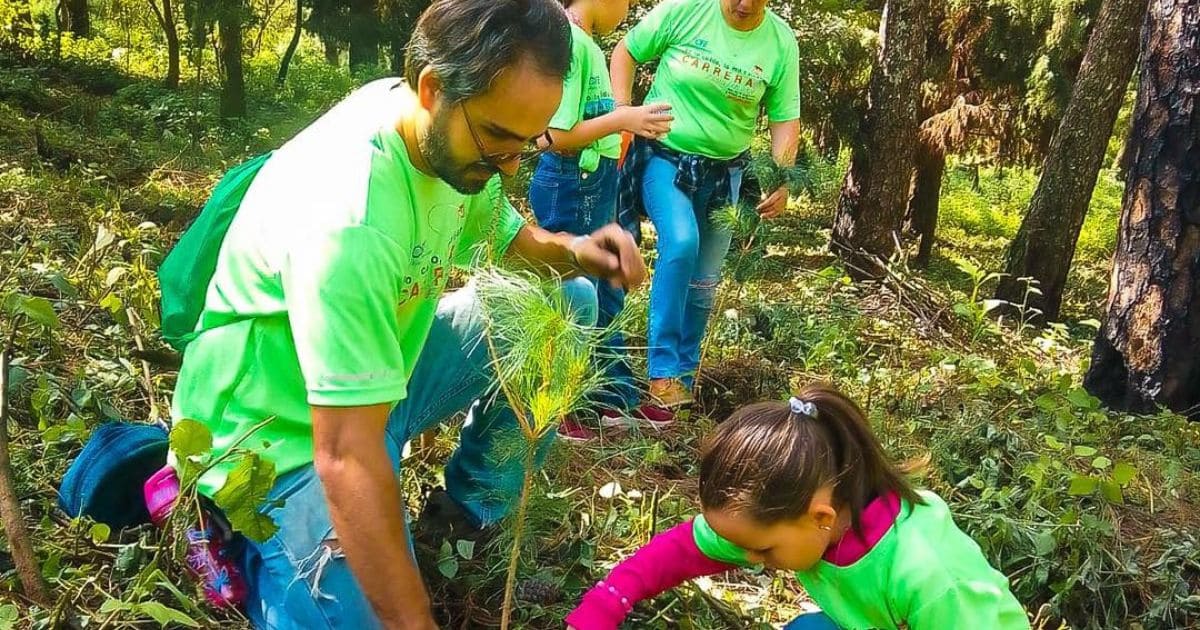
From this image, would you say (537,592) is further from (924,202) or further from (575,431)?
(924,202)

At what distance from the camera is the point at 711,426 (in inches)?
132

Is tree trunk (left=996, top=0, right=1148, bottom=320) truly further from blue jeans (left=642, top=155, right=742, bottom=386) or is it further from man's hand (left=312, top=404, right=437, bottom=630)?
man's hand (left=312, top=404, right=437, bottom=630)

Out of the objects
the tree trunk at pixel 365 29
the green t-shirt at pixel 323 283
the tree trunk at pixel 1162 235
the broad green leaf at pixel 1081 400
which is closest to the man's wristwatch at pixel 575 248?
the green t-shirt at pixel 323 283

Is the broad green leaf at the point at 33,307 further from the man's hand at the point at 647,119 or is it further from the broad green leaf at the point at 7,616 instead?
the man's hand at the point at 647,119

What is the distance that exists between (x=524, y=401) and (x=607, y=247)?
0.65m

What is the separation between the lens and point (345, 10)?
11.1 m

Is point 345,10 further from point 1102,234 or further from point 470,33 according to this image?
point 470,33

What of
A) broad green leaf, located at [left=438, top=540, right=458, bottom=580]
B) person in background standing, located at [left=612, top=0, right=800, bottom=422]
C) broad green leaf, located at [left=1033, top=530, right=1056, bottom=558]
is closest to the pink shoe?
broad green leaf, located at [left=438, top=540, right=458, bottom=580]

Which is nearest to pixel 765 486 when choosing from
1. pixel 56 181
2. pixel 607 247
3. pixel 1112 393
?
pixel 607 247

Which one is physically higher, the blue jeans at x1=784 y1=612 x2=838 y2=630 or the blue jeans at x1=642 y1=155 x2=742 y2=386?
the blue jeans at x1=642 y1=155 x2=742 y2=386

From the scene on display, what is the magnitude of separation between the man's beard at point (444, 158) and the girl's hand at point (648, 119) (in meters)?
1.37

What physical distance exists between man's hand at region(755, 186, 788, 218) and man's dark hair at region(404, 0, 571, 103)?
1.79 metres

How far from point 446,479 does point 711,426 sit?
3.83ft

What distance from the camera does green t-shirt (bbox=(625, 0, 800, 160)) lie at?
3467 mm
